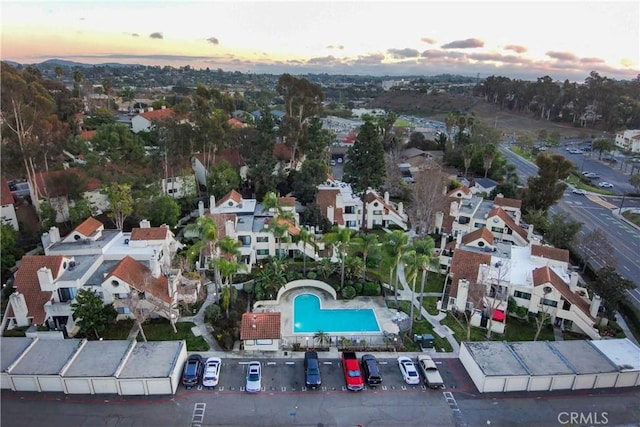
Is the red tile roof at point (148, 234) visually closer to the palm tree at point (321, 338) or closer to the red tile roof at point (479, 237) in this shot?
the palm tree at point (321, 338)

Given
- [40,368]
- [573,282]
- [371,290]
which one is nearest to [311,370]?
[371,290]

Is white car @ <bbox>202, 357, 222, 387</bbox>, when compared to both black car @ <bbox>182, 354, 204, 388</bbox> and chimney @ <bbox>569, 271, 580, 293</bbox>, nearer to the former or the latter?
black car @ <bbox>182, 354, 204, 388</bbox>

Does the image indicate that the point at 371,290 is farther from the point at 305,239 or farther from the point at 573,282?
the point at 573,282

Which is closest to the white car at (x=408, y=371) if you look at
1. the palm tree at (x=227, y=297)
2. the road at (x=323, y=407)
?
the road at (x=323, y=407)

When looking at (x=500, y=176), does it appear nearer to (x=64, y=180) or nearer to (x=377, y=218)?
(x=377, y=218)

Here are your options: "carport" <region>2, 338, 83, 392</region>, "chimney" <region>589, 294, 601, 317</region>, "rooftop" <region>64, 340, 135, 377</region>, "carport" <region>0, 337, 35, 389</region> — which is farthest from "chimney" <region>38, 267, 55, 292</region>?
"chimney" <region>589, 294, 601, 317</region>

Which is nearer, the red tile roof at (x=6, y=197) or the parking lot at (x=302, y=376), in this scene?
the parking lot at (x=302, y=376)
